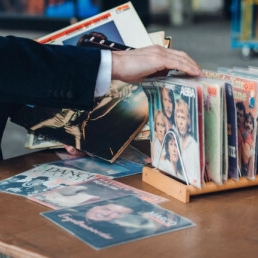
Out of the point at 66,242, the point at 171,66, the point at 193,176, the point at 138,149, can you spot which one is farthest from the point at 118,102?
the point at 66,242

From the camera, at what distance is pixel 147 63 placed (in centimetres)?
138

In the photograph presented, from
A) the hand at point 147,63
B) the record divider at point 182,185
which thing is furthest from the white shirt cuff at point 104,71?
the record divider at point 182,185

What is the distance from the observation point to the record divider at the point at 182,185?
132 centimetres

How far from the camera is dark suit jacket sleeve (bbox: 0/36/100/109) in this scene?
134cm

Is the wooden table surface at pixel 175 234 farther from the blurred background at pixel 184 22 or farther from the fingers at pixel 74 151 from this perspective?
the blurred background at pixel 184 22

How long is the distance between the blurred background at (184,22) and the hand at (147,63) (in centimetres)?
327

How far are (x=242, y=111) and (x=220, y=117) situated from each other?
3.5 inches

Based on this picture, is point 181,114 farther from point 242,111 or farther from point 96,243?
point 96,243

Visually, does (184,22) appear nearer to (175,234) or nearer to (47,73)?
(47,73)

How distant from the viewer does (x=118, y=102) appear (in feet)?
5.37

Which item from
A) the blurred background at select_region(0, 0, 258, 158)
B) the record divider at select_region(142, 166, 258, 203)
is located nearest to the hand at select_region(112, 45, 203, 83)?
the record divider at select_region(142, 166, 258, 203)

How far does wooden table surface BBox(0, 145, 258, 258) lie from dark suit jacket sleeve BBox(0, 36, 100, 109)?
7.9 inches

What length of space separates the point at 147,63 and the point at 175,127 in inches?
5.5

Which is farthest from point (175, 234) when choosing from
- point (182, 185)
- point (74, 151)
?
point (74, 151)
